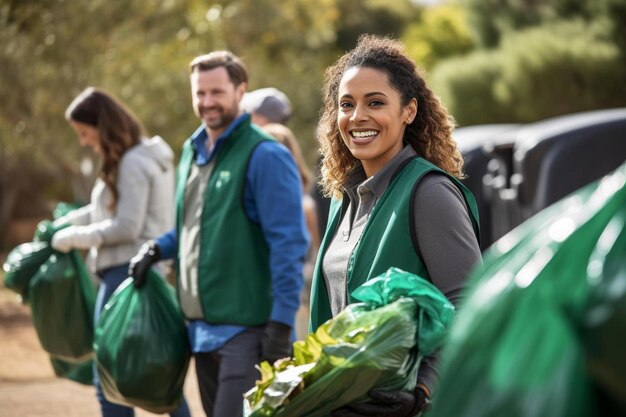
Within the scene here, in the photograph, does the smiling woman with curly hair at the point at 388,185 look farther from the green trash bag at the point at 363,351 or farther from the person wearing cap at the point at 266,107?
the person wearing cap at the point at 266,107

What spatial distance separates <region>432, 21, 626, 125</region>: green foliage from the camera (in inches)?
1097

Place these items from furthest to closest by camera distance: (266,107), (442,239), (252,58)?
(252,58) < (266,107) < (442,239)

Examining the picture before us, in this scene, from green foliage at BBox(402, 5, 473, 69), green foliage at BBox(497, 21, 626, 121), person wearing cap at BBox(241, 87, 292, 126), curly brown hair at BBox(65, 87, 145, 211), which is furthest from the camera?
green foliage at BBox(402, 5, 473, 69)

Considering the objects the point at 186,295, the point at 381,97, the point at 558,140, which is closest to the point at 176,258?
the point at 186,295

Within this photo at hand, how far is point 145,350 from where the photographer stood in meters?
5.20

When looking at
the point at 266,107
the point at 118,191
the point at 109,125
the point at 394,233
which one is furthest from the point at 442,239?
the point at 266,107

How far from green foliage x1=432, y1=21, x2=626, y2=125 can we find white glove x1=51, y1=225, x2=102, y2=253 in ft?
74.2

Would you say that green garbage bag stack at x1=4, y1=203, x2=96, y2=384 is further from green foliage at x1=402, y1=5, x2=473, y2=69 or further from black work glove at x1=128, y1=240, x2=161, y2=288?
green foliage at x1=402, y1=5, x2=473, y2=69

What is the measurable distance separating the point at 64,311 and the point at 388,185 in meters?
3.71

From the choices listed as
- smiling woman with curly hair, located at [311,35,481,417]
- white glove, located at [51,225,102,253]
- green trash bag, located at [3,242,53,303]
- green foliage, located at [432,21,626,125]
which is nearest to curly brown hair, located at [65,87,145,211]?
white glove, located at [51,225,102,253]

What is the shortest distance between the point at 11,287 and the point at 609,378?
6.02 metres

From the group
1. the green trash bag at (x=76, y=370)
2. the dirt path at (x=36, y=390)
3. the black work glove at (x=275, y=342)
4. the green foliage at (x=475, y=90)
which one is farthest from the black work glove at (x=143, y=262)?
the green foliage at (x=475, y=90)

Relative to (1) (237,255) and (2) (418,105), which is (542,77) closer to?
(1) (237,255)

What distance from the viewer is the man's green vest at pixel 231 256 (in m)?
4.88
